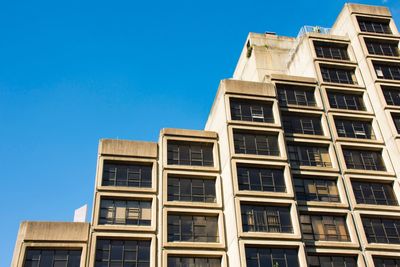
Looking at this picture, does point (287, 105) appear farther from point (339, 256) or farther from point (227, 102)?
point (339, 256)

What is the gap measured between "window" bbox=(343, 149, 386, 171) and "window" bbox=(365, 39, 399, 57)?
43.4 ft

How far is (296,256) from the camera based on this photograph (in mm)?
37000

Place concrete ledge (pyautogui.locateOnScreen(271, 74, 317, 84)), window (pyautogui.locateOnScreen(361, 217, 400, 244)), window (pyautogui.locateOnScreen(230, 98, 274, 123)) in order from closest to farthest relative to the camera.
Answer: window (pyautogui.locateOnScreen(361, 217, 400, 244)), window (pyautogui.locateOnScreen(230, 98, 274, 123)), concrete ledge (pyautogui.locateOnScreen(271, 74, 317, 84))

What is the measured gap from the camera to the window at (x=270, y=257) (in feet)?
118

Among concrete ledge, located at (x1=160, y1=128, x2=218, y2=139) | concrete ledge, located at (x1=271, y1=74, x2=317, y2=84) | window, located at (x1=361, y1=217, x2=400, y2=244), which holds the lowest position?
window, located at (x1=361, y1=217, x2=400, y2=244)

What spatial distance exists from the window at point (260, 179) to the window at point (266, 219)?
73.1 inches

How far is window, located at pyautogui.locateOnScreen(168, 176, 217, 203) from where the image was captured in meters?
41.9

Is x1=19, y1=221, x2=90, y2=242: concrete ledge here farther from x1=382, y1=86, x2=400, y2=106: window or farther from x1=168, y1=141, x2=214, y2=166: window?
x1=382, y1=86, x2=400, y2=106: window

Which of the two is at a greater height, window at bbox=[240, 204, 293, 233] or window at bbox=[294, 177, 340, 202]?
window at bbox=[294, 177, 340, 202]

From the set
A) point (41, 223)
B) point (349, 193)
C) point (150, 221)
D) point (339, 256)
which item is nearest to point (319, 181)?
point (349, 193)

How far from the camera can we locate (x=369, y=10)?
56.3m

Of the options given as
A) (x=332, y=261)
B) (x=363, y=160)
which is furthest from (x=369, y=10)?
(x=332, y=261)

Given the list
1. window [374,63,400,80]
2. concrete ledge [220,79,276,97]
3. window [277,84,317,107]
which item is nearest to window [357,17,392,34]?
window [374,63,400,80]

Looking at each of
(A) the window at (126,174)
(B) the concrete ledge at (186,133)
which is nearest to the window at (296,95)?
(B) the concrete ledge at (186,133)
